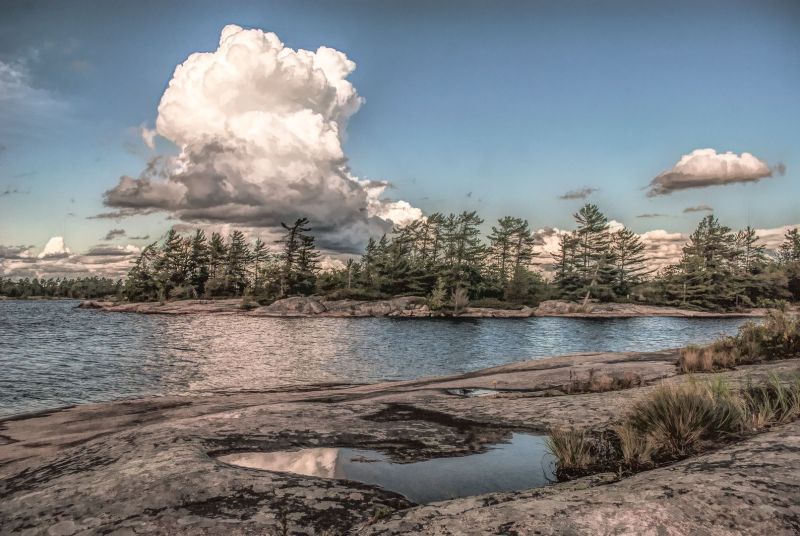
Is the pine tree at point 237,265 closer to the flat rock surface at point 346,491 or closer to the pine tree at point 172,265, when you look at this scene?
the pine tree at point 172,265

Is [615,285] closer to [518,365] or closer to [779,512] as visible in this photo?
[518,365]

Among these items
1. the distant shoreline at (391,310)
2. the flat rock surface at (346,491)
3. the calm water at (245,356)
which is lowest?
the calm water at (245,356)

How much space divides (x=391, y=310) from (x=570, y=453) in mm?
72585

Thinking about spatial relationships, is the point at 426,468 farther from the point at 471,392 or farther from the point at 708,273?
the point at 708,273

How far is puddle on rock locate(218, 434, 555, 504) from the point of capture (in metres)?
4.65

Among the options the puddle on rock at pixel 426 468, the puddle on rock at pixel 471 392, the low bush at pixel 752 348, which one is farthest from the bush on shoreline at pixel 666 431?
the low bush at pixel 752 348

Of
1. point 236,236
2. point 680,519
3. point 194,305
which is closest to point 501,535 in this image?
point 680,519

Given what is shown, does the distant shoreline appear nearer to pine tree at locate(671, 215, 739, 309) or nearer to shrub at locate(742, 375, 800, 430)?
pine tree at locate(671, 215, 739, 309)

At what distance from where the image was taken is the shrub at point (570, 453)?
4941mm

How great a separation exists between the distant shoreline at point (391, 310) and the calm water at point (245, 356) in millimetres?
24880

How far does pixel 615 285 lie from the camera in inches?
3861

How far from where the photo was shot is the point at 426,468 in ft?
17.3

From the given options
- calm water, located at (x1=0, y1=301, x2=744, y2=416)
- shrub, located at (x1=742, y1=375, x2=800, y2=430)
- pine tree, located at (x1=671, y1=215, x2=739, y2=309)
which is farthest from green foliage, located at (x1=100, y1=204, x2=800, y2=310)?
shrub, located at (x1=742, y1=375, x2=800, y2=430)

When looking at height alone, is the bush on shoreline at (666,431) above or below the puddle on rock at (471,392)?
above
